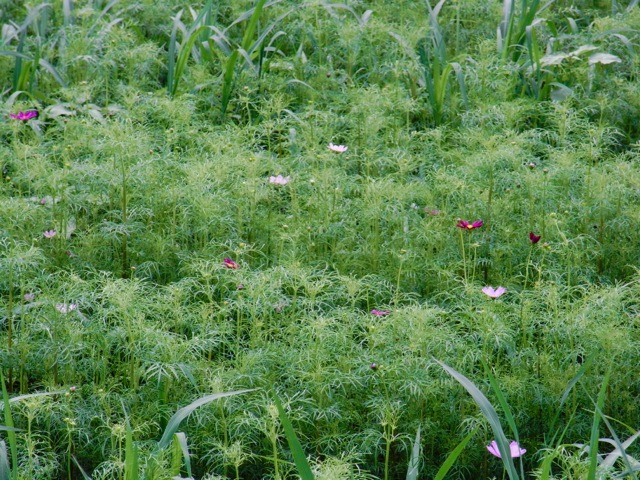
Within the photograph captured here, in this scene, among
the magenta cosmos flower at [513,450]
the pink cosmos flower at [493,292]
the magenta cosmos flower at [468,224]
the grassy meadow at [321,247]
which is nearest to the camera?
the magenta cosmos flower at [513,450]

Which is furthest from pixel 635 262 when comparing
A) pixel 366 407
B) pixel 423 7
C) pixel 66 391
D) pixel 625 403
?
pixel 423 7

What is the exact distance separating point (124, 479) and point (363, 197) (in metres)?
1.76

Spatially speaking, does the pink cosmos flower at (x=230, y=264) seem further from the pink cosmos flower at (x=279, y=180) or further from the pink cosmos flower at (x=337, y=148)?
the pink cosmos flower at (x=337, y=148)

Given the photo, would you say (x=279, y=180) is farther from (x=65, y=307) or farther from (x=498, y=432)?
(x=498, y=432)

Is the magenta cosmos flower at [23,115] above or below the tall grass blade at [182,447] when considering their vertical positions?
above

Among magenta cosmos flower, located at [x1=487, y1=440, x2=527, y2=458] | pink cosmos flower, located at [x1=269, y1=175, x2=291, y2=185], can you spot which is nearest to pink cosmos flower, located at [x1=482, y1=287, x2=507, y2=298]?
magenta cosmos flower, located at [x1=487, y1=440, x2=527, y2=458]

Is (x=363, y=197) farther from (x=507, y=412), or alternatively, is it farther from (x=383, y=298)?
(x=507, y=412)

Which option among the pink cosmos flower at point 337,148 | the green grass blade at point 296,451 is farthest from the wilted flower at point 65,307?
the pink cosmos flower at point 337,148

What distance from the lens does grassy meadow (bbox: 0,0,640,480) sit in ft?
8.26

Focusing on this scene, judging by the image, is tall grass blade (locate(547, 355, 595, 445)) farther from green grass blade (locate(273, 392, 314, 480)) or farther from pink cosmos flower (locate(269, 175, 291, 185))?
pink cosmos flower (locate(269, 175, 291, 185))

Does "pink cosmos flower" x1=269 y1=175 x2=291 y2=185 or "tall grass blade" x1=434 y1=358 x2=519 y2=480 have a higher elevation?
"tall grass blade" x1=434 y1=358 x2=519 y2=480

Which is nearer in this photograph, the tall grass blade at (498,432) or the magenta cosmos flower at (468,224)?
the tall grass blade at (498,432)

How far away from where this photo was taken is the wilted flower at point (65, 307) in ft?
8.93

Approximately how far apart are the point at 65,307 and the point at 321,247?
1040 millimetres
